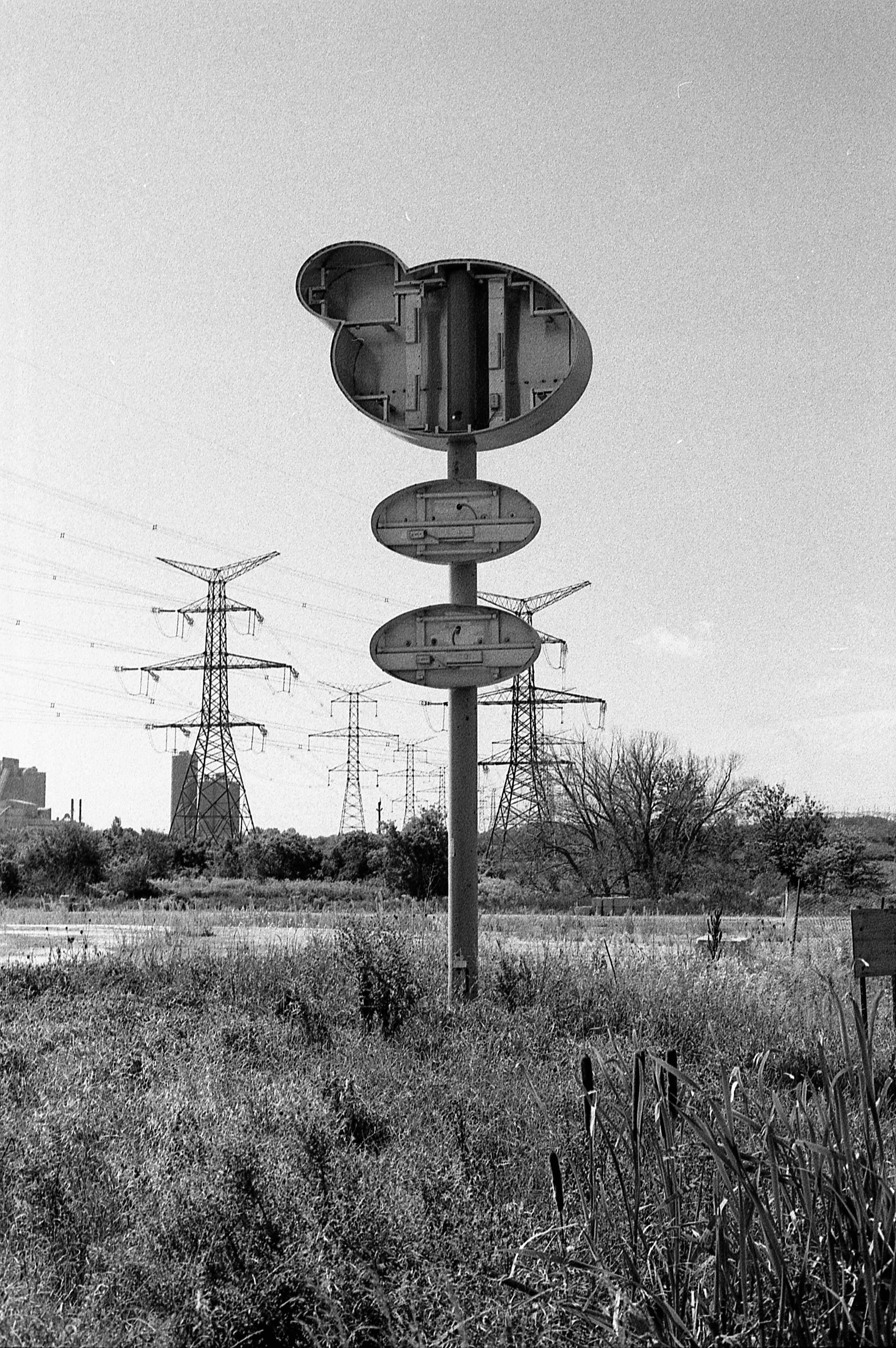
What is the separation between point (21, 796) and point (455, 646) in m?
113

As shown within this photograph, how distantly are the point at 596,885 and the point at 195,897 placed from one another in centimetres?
1171

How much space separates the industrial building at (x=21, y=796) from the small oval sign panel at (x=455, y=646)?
239 ft

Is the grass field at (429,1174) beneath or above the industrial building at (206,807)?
beneath

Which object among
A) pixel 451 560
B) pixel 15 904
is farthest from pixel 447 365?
pixel 15 904

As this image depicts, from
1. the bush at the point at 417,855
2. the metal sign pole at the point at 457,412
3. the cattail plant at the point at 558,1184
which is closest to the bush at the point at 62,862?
the bush at the point at 417,855

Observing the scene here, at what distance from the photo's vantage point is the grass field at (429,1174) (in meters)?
2.48

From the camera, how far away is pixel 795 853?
34000mm

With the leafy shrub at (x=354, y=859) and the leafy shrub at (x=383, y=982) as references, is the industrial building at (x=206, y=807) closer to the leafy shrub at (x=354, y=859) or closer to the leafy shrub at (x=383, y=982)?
the leafy shrub at (x=354, y=859)

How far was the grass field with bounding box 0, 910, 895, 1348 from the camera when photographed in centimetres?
248

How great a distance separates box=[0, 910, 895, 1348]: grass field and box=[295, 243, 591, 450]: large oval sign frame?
381cm

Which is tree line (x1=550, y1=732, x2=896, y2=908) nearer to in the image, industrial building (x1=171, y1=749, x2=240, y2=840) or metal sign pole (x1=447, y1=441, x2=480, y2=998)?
industrial building (x1=171, y1=749, x2=240, y2=840)

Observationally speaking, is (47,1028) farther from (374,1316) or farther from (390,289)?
(390,289)

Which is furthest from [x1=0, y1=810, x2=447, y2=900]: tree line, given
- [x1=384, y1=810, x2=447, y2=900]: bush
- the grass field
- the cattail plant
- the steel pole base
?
the cattail plant

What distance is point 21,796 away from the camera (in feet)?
371
